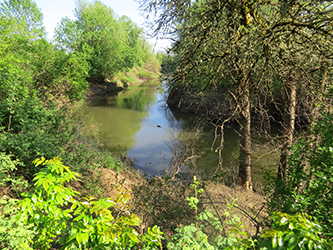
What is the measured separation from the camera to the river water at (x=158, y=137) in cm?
1001

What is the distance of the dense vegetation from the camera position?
1790 millimetres

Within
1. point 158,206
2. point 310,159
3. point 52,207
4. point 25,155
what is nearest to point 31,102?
point 25,155

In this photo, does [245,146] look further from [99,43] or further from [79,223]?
[99,43]

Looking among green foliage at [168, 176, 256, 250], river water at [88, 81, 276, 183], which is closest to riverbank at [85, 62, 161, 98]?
river water at [88, 81, 276, 183]

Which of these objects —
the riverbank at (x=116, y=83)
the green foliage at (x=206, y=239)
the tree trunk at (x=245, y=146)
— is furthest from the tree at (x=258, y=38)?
the riverbank at (x=116, y=83)

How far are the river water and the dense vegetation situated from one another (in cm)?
199

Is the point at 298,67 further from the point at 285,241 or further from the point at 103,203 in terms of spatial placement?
the point at 103,203

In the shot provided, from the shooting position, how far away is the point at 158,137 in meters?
14.5

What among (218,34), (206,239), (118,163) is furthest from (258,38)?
(118,163)

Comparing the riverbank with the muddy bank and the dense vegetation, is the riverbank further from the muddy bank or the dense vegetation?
the dense vegetation

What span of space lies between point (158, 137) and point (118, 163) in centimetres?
634

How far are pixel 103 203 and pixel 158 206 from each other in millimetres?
3835

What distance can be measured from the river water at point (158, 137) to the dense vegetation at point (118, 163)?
1.99 meters

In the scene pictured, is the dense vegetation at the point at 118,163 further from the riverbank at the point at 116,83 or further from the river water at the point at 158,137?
the riverbank at the point at 116,83
